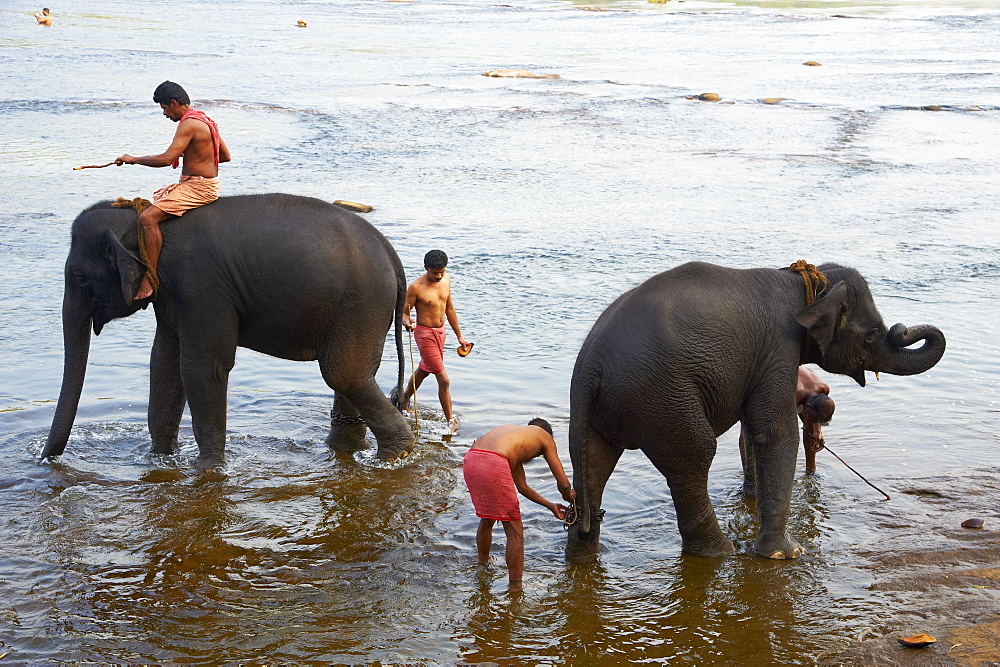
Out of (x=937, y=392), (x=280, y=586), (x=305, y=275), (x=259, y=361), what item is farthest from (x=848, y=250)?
(x=280, y=586)

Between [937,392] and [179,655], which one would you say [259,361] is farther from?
[937,392]

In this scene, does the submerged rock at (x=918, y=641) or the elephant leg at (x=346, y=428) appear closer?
the submerged rock at (x=918, y=641)

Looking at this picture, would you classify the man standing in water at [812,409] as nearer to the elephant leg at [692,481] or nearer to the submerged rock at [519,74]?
the elephant leg at [692,481]

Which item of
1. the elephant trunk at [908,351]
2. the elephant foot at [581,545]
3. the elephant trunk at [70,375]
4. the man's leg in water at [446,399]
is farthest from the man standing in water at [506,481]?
the elephant trunk at [70,375]

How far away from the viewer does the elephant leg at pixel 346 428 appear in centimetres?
762

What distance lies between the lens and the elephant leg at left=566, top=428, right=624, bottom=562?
19.1ft

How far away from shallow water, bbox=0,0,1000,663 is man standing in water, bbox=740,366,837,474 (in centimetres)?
23

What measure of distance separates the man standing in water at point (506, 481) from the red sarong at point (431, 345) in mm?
2354

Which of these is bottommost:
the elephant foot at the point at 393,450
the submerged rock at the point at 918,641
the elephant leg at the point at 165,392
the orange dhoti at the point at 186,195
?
the elephant foot at the point at 393,450

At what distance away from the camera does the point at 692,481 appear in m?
5.83

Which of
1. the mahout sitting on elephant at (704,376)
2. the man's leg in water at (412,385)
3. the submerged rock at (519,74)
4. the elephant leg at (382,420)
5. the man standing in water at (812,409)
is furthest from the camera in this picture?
the submerged rock at (519,74)

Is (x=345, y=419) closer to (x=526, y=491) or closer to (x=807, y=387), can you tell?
(x=526, y=491)

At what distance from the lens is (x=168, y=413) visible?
24.2ft

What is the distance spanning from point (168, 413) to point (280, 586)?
218 centimetres
